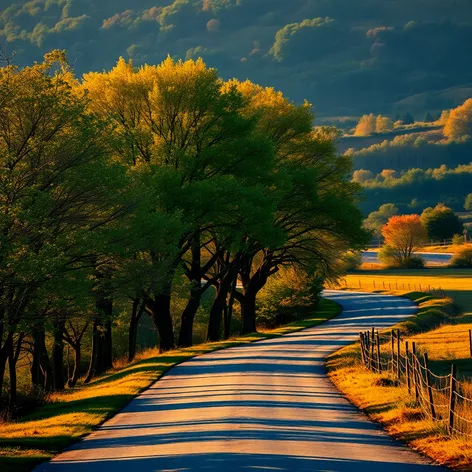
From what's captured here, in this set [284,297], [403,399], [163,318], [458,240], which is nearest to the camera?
[403,399]

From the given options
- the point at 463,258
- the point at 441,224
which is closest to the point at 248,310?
the point at 463,258

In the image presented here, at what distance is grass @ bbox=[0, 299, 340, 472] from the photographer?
809 inches

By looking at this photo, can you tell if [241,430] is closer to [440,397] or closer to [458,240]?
[440,397]

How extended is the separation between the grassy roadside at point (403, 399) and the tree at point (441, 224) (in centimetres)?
12236

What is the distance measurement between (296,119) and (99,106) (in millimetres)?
16728

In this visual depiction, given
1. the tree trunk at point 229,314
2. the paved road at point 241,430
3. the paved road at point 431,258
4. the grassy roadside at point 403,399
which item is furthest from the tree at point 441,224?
the paved road at point 241,430

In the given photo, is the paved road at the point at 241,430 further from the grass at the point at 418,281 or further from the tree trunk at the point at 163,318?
the grass at the point at 418,281

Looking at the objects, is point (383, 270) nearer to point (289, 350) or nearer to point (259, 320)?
point (259, 320)

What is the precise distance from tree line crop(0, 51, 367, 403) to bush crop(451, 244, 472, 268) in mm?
73920

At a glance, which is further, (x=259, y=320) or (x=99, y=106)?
(x=259, y=320)

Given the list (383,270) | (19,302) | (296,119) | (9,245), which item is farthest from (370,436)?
(383,270)

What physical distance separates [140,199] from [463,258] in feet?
364

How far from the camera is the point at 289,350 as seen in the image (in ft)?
162

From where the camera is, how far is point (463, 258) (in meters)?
142
